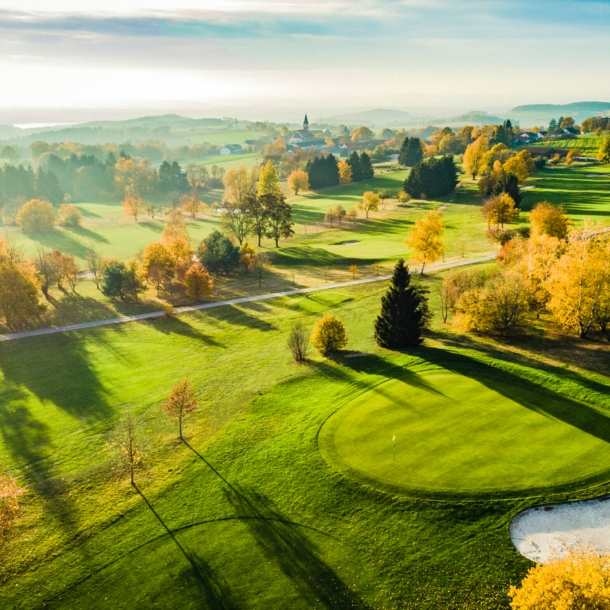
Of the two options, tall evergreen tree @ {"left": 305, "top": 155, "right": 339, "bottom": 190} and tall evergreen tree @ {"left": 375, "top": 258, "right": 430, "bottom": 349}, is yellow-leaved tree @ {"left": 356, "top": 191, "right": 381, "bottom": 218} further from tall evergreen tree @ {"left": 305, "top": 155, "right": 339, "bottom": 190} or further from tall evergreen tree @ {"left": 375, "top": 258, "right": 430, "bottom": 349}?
tall evergreen tree @ {"left": 375, "top": 258, "right": 430, "bottom": 349}

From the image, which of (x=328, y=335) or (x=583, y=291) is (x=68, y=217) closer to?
(x=328, y=335)

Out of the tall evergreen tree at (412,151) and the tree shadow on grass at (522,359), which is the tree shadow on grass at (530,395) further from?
the tall evergreen tree at (412,151)

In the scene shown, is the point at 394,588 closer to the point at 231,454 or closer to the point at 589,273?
the point at 231,454

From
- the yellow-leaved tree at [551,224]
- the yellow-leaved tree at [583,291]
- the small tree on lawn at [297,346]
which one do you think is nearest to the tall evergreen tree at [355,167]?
the yellow-leaved tree at [551,224]

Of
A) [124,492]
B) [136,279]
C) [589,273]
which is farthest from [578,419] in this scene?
[136,279]

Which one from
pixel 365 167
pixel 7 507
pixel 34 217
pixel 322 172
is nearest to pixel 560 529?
pixel 7 507
